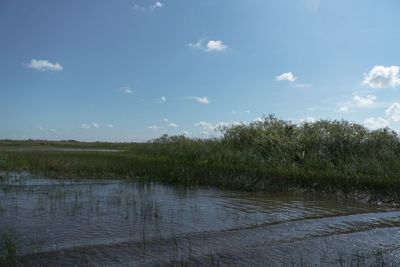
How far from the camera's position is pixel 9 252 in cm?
689

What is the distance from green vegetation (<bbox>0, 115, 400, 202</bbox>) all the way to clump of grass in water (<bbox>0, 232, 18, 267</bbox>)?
9.91 meters

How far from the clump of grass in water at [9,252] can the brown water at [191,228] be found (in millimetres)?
143

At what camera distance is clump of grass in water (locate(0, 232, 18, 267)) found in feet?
21.4

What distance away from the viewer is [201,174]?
59.6ft

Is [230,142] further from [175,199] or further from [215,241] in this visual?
[215,241]

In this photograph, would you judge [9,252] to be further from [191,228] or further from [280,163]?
[280,163]

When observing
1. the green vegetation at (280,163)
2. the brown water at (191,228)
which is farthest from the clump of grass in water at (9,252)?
the green vegetation at (280,163)

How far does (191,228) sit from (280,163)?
1131cm

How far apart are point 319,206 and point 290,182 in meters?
3.81

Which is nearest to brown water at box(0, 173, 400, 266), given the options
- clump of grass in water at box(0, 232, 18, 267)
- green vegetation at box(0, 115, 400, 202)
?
clump of grass in water at box(0, 232, 18, 267)

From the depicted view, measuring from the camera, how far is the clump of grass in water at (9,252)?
6516 mm

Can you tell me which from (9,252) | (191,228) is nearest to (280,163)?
(191,228)

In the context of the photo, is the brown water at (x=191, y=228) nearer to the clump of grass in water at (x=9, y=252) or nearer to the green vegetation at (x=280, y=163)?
the clump of grass in water at (x=9, y=252)

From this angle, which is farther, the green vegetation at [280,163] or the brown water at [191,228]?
the green vegetation at [280,163]
